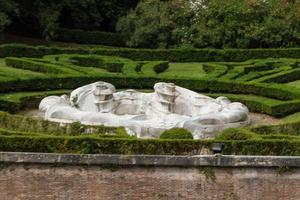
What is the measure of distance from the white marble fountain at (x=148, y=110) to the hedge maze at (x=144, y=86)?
135cm

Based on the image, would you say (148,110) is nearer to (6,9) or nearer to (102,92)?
(102,92)

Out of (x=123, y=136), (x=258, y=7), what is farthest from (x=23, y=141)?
(x=258, y=7)

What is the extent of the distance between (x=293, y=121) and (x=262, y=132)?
5.89 ft

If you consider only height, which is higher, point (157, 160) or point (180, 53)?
point (180, 53)

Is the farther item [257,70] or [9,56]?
[9,56]

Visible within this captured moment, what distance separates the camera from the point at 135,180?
71.0 feet

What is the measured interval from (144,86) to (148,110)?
7522mm

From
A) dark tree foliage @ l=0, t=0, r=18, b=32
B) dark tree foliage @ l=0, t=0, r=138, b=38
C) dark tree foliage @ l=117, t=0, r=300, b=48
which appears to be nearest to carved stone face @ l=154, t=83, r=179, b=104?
dark tree foliage @ l=117, t=0, r=300, b=48

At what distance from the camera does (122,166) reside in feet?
70.7

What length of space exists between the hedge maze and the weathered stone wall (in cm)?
56

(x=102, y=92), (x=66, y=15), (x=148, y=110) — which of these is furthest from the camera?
(x=66, y=15)

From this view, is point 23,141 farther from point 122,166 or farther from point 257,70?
point 257,70

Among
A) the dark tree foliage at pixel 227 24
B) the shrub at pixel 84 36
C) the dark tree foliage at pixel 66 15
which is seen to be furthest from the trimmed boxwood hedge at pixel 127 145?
the shrub at pixel 84 36

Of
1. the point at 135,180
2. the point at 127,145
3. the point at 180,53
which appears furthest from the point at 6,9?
the point at 135,180
